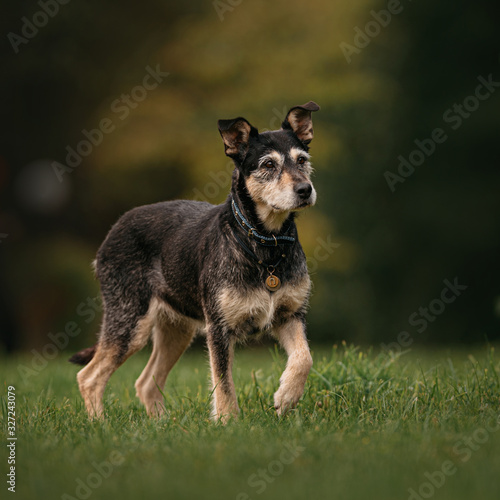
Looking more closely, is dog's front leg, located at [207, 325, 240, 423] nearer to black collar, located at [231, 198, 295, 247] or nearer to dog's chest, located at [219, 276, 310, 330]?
dog's chest, located at [219, 276, 310, 330]

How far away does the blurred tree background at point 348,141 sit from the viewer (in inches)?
632

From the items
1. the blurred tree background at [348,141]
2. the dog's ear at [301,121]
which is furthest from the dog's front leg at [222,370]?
the blurred tree background at [348,141]

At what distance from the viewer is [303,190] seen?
572cm

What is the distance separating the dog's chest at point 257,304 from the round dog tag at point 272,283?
0.03 metres

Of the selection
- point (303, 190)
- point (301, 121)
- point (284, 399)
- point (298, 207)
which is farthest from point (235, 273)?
point (301, 121)

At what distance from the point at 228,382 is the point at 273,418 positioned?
→ 1.74 feet

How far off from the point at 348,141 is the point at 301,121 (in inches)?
405

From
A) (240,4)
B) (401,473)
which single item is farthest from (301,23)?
(401,473)

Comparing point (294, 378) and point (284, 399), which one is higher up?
point (294, 378)

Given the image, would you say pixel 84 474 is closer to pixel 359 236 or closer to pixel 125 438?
pixel 125 438

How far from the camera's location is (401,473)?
3.97 meters

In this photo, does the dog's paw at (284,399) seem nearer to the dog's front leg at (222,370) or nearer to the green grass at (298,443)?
the green grass at (298,443)

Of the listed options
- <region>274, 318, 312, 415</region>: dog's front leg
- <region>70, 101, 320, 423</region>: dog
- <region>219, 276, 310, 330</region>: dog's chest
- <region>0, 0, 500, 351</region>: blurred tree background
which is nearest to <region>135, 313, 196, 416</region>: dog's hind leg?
<region>70, 101, 320, 423</region>: dog

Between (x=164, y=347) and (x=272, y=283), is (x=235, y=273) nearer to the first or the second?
(x=272, y=283)
